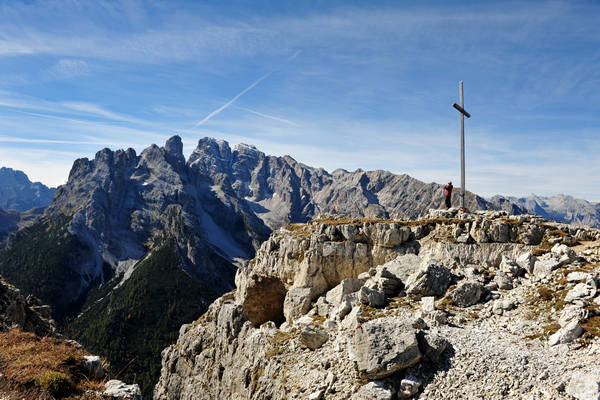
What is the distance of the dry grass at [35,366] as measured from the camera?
14.8 metres

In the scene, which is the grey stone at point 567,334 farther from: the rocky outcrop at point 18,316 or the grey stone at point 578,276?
the rocky outcrop at point 18,316

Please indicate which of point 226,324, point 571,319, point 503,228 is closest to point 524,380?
point 571,319

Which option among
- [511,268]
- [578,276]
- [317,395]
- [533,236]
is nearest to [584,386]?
[578,276]

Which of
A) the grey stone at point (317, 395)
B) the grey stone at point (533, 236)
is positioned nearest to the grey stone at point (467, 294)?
the grey stone at point (533, 236)

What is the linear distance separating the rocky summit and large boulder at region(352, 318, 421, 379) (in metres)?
0.06

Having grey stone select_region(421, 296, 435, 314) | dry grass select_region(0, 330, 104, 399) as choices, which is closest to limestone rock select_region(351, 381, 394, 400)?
grey stone select_region(421, 296, 435, 314)

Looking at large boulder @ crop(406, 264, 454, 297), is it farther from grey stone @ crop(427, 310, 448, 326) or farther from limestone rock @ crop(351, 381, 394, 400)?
limestone rock @ crop(351, 381, 394, 400)

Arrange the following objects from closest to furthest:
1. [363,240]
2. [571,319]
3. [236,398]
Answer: [571,319] < [236,398] < [363,240]

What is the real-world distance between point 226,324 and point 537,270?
33.0 metres

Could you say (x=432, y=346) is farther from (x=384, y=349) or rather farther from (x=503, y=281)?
(x=503, y=281)

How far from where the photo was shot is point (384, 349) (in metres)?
21.7

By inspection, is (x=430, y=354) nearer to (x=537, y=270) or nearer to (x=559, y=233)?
(x=537, y=270)

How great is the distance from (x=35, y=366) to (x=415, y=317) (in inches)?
893

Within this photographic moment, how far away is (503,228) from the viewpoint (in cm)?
3359
